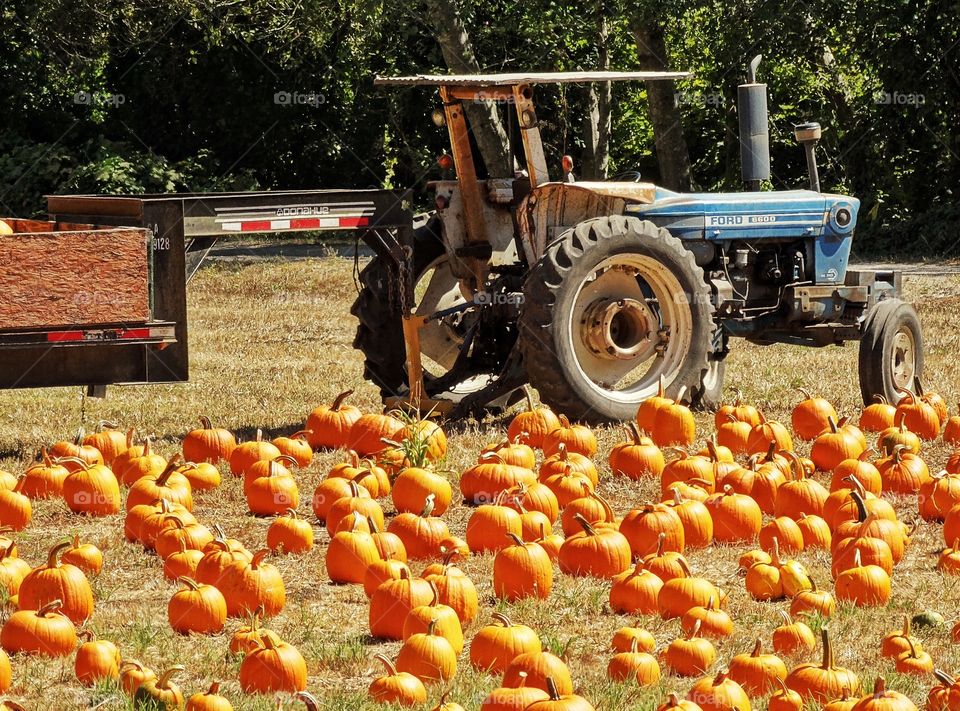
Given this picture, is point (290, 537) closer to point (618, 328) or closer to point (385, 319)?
point (385, 319)

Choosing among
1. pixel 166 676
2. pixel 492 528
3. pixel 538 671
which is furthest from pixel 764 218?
pixel 166 676

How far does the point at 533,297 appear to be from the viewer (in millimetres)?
8984

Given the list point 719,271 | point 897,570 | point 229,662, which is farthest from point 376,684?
point 719,271

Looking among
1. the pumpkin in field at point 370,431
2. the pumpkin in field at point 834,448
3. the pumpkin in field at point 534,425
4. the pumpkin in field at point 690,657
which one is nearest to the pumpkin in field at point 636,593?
the pumpkin in field at point 690,657

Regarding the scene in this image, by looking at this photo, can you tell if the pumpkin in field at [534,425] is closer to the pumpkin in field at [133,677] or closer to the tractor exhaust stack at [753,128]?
the tractor exhaust stack at [753,128]

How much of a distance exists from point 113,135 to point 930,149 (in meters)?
14.9

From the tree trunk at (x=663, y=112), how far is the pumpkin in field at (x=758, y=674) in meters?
17.2

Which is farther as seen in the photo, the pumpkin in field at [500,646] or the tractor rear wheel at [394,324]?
the tractor rear wheel at [394,324]

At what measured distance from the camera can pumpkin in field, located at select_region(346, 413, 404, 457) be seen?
8.65 meters

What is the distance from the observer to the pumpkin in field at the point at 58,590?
216 inches

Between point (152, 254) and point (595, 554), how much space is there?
3.51 metres

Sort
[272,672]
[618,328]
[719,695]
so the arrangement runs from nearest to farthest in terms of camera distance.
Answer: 1. [719,695]
2. [272,672]
3. [618,328]

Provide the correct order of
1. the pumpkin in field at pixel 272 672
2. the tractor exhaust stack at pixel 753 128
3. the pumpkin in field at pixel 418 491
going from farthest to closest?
the tractor exhaust stack at pixel 753 128, the pumpkin in field at pixel 418 491, the pumpkin in field at pixel 272 672

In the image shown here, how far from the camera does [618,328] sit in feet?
32.0
